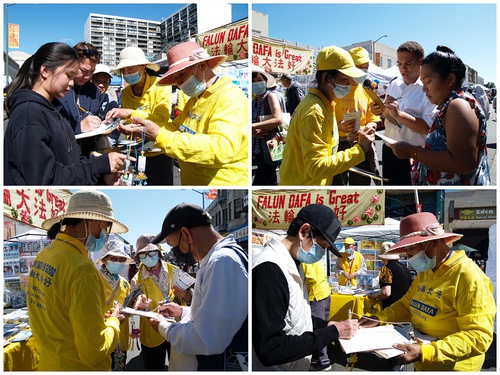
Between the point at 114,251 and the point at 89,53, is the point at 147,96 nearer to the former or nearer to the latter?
Result: the point at 89,53

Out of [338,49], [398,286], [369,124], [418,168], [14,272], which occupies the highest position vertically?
[338,49]

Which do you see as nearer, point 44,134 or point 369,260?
point 44,134

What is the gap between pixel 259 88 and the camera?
147 inches

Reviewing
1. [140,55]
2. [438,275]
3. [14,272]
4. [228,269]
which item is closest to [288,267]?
[228,269]

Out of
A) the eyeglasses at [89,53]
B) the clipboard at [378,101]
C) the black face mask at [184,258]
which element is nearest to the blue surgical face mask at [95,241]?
the black face mask at [184,258]

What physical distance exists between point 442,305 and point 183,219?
146 centimetres

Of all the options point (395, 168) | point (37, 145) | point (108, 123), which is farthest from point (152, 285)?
point (395, 168)

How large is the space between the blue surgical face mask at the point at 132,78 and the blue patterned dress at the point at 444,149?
1.93 meters

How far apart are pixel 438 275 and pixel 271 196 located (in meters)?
1.16

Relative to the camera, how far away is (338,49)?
2.72 meters

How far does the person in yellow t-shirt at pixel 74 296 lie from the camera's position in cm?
230

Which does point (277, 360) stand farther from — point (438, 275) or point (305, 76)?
point (305, 76)

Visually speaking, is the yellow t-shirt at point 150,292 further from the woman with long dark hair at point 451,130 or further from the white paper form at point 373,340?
the woman with long dark hair at point 451,130

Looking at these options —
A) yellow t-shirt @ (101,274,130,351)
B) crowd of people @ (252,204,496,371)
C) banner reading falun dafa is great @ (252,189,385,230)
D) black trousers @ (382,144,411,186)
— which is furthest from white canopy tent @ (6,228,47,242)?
black trousers @ (382,144,411,186)
